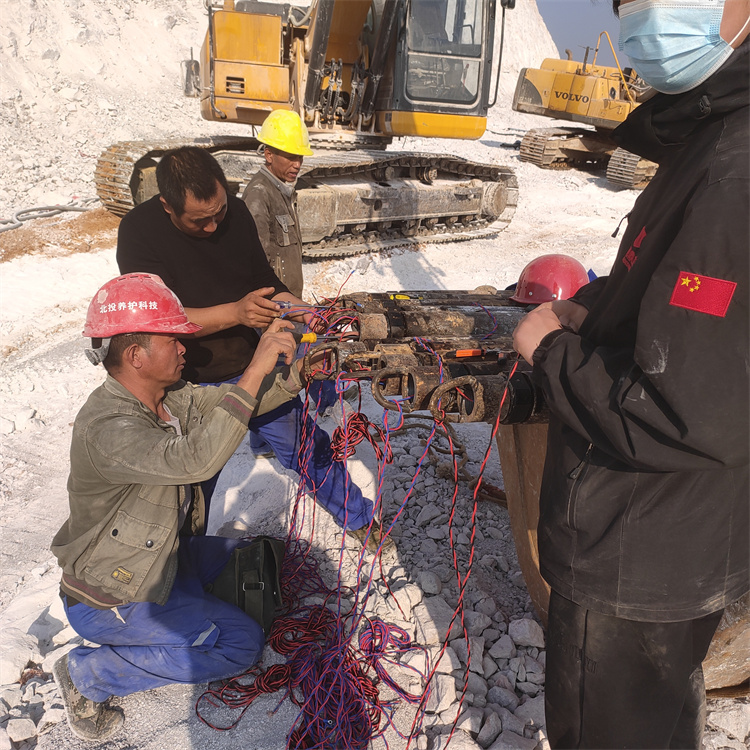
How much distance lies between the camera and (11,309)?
24.2 ft

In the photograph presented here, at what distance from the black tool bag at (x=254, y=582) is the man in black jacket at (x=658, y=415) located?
64.2 inches

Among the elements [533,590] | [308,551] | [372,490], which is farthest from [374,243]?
[533,590]

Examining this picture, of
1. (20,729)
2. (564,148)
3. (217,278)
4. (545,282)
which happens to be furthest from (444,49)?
(564,148)

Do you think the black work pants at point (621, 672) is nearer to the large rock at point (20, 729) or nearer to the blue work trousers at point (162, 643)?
the blue work trousers at point (162, 643)

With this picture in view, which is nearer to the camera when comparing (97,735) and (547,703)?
(547,703)

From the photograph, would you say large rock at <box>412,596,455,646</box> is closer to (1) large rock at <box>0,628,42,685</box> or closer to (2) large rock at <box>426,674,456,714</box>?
(2) large rock at <box>426,674,456,714</box>

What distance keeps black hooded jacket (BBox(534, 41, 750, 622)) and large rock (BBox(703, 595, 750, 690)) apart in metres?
0.90

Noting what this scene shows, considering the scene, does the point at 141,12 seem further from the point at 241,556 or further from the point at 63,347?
the point at 241,556

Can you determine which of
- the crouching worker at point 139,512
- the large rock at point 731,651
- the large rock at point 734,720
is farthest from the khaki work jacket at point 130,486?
the large rock at point 734,720

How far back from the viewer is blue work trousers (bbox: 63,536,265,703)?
8.55 ft

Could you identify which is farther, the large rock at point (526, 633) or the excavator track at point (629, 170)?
the excavator track at point (629, 170)

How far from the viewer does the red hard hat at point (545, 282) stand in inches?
132

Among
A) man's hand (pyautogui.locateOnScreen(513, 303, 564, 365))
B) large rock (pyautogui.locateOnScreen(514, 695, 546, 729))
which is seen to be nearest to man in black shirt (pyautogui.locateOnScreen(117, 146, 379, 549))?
large rock (pyautogui.locateOnScreen(514, 695, 546, 729))

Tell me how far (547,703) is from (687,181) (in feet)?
4.89
